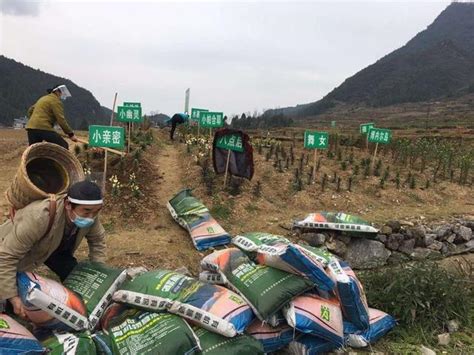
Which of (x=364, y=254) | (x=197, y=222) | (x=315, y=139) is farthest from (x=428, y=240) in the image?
(x=197, y=222)

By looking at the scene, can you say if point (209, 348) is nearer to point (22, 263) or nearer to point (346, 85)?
point (22, 263)

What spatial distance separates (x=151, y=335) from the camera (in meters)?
2.65

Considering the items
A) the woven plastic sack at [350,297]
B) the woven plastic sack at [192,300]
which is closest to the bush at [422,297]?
the woven plastic sack at [350,297]

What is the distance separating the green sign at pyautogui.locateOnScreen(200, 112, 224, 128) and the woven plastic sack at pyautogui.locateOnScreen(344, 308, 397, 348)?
487 centimetres

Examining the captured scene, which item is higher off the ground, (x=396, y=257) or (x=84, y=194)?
(x=84, y=194)

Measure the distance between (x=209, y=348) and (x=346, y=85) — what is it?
10436cm

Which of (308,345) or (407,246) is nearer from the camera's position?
(308,345)

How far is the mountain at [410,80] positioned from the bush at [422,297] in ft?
224

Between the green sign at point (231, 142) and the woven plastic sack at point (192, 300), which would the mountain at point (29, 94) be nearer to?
the green sign at point (231, 142)

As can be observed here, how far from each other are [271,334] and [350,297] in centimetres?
66

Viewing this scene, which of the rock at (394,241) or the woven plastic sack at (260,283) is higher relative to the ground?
the woven plastic sack at (260,283)

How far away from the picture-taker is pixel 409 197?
7277mm

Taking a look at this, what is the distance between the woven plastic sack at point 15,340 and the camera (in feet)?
7.64

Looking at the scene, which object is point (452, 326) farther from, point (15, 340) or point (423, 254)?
point (15, 340)
